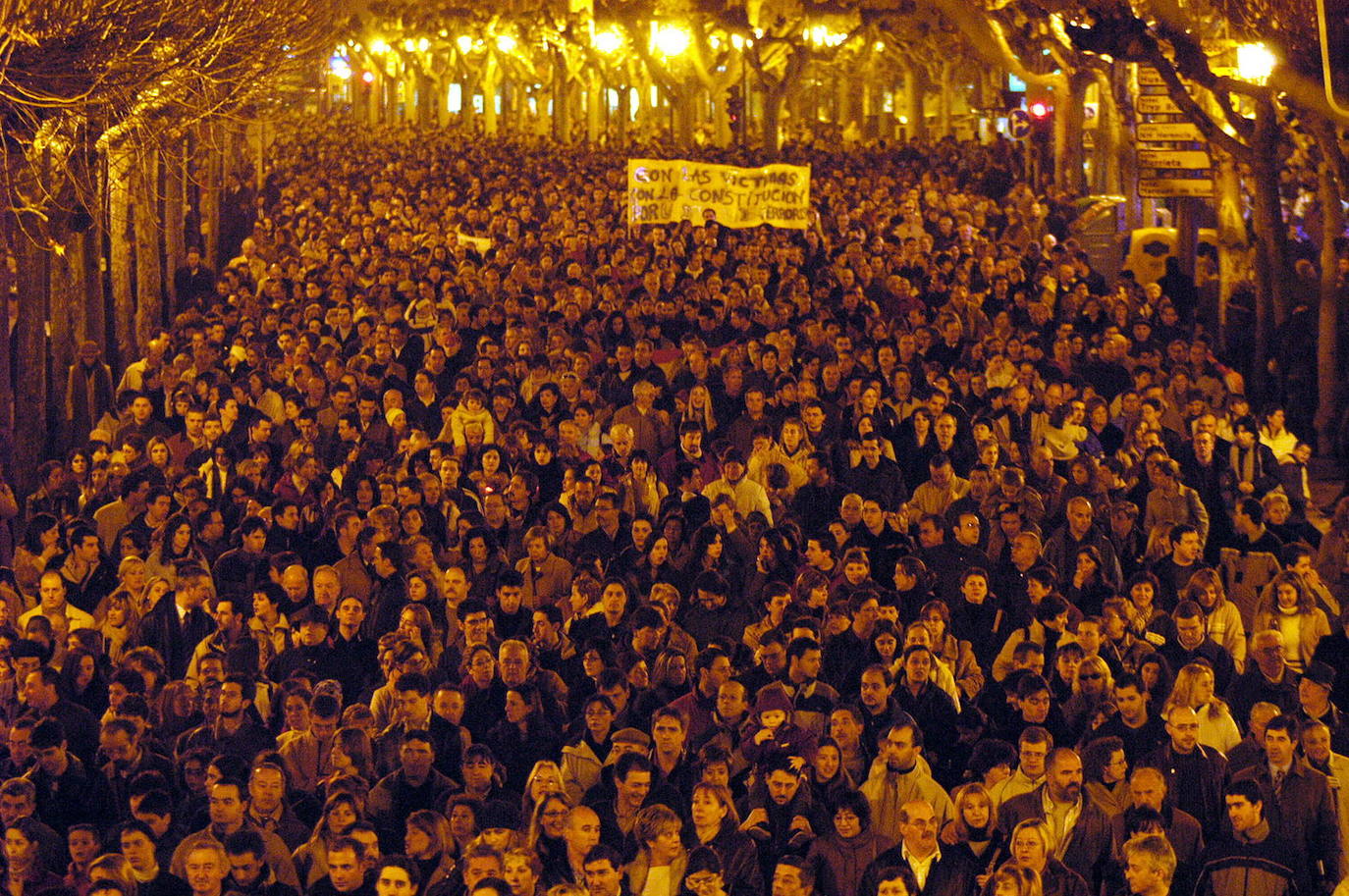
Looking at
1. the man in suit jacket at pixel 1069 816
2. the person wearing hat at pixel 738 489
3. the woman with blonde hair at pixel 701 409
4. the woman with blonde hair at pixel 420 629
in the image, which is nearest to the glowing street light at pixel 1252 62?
the woman with blonde hair at pixel 701 409

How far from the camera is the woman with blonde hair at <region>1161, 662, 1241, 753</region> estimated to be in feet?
25.7

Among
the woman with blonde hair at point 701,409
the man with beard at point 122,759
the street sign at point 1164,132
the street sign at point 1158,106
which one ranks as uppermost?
the street sign at point 1158,106

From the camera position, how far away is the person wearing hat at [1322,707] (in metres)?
7.64

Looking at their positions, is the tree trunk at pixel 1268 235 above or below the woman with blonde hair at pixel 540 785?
above

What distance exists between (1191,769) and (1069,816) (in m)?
0.57

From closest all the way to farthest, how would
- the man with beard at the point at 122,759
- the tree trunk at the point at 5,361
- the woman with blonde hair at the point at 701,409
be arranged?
the man with beard at the point at 122,759
the woman with blonde hair at the point at 701,409
the tree trunk at the point at 5,361

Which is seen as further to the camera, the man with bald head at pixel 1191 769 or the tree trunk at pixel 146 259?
the tree trunk at pixel 146 259

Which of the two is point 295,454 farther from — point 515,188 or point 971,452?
point 515,188

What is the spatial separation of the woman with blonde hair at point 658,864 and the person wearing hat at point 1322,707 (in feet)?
8.67

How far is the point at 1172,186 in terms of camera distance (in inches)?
757

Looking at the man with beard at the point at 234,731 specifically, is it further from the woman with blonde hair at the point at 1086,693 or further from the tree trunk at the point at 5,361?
the tree trunk at the point at 5,361

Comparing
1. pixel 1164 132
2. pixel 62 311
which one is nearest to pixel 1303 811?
pixel 1164 132

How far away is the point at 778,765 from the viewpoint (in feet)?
23.8

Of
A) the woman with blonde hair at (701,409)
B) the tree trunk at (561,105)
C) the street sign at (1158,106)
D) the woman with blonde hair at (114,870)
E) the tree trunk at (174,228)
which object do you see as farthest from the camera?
the tree trunk at (561,105)
